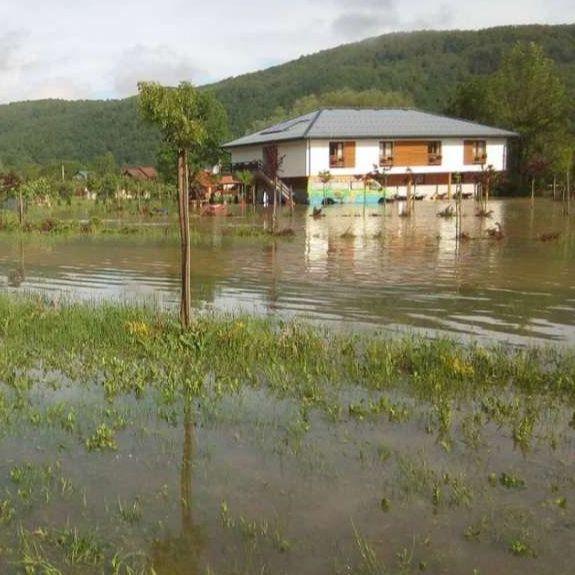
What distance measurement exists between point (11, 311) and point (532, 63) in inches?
2171

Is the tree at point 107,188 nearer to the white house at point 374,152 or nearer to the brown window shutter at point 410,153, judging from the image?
the white house at point 374,152

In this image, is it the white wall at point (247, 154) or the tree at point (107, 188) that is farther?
the tree at point (107, 188)

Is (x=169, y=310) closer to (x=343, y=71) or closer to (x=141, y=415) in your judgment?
(x=141, y=415)

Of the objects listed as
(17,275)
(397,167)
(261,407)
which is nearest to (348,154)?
(397,167)

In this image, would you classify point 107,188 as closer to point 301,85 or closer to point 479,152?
point 479,152

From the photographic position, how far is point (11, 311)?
35.7ft

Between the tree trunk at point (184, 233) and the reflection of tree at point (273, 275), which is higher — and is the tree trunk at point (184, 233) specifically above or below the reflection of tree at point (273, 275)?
above

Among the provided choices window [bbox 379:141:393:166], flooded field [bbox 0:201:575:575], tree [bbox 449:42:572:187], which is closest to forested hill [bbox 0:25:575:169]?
tree [bbox 449:42:572:187]

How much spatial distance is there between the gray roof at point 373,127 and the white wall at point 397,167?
29.9 inches

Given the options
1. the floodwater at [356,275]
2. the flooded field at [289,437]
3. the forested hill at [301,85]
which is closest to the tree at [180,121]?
the flooded field at [289,437]

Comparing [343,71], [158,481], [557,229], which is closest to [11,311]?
[158,481]

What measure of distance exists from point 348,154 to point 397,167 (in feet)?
12.1

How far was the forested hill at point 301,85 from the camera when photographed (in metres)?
109

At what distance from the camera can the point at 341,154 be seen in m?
50.6
